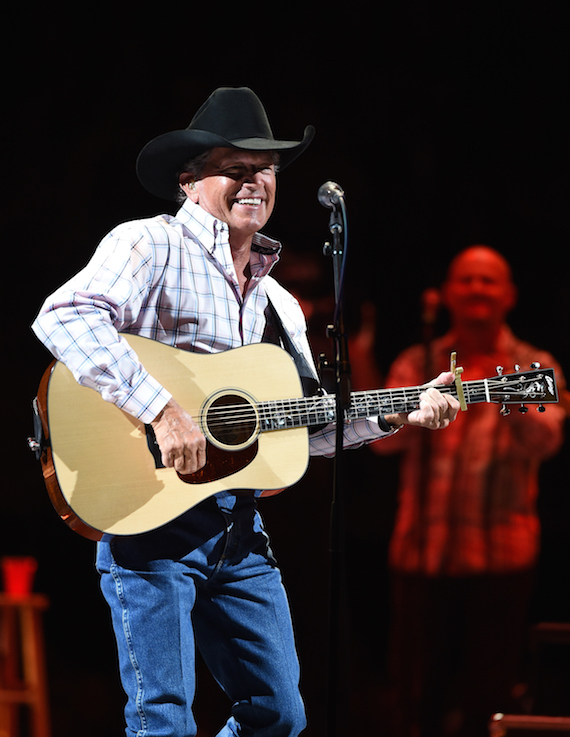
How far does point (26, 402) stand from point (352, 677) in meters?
2.49

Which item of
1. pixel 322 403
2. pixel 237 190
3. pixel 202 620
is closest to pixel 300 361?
pixel 322 403

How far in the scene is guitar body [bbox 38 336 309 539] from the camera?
6.88ft

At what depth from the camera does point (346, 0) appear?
14.8 ft

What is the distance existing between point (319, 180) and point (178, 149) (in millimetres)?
2174

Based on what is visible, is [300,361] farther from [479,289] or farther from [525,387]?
[479,289]

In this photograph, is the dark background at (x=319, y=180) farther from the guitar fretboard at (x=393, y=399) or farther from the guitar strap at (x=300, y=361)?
the guitar fretboard at (x=393, y=399)

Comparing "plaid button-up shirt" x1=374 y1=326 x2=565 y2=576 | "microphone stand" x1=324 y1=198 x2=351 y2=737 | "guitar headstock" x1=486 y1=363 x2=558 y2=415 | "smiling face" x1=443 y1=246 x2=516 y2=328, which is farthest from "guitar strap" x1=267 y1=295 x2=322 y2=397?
"smiling face" x1=443 y1=246 x2=516 y2=328

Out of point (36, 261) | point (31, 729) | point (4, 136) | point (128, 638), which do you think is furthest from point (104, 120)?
point (31, 729)

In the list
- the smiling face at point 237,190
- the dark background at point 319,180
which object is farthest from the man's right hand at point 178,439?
the dark background at point 319,180

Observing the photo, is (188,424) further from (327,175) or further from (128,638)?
(327,175)

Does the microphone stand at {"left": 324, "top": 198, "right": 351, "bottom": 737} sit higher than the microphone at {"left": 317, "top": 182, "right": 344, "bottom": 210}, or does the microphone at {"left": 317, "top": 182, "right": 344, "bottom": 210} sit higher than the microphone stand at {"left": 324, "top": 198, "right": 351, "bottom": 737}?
the microphone at {"left": 317, "top": 182, "right": 344, "bottom": 210}

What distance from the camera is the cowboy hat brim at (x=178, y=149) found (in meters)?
2.39

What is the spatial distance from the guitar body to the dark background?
84.9 inches

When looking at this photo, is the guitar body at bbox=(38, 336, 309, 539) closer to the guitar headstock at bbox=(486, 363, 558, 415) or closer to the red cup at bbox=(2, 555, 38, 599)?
the guitar headstock at bbox=(486, 363, 558, 415)
